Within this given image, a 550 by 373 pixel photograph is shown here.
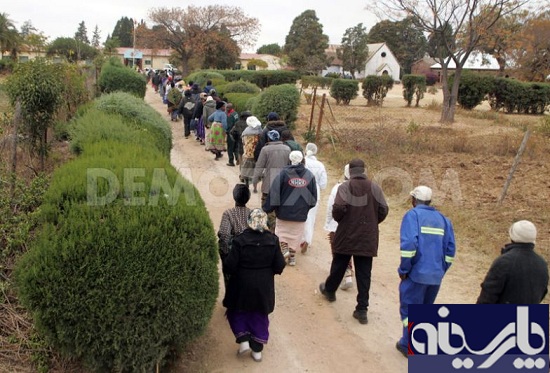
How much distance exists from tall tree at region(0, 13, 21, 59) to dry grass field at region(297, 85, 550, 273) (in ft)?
126

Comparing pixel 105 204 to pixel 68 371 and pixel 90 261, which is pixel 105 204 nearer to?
pixel 90 261

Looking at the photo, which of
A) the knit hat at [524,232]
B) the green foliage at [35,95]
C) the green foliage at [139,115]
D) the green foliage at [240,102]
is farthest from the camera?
the green foliage at [240,102]

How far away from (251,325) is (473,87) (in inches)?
1057

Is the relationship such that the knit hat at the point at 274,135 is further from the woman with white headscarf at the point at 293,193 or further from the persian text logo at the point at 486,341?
the persian text logo at the point at 486,341

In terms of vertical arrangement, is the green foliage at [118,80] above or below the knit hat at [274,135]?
above

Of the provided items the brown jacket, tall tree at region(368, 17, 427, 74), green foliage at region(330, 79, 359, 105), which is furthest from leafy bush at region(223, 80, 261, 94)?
tall tree at region(368, 17, 427, 74)

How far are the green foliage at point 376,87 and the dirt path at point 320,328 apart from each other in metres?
22.3

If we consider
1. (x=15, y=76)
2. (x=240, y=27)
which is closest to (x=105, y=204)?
(x=15, y=76)

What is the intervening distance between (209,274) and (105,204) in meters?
1.01

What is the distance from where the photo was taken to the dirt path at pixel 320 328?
4367 millimetres

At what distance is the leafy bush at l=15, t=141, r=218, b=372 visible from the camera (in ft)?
11.1

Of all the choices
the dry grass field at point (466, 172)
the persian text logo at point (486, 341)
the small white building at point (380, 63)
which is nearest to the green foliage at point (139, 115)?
the dry grass field at point (466, 172)

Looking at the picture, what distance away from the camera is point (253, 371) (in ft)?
13.9

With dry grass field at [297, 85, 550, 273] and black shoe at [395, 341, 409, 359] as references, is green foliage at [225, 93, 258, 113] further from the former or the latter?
black shoe at [395, 341, 409, 359]
